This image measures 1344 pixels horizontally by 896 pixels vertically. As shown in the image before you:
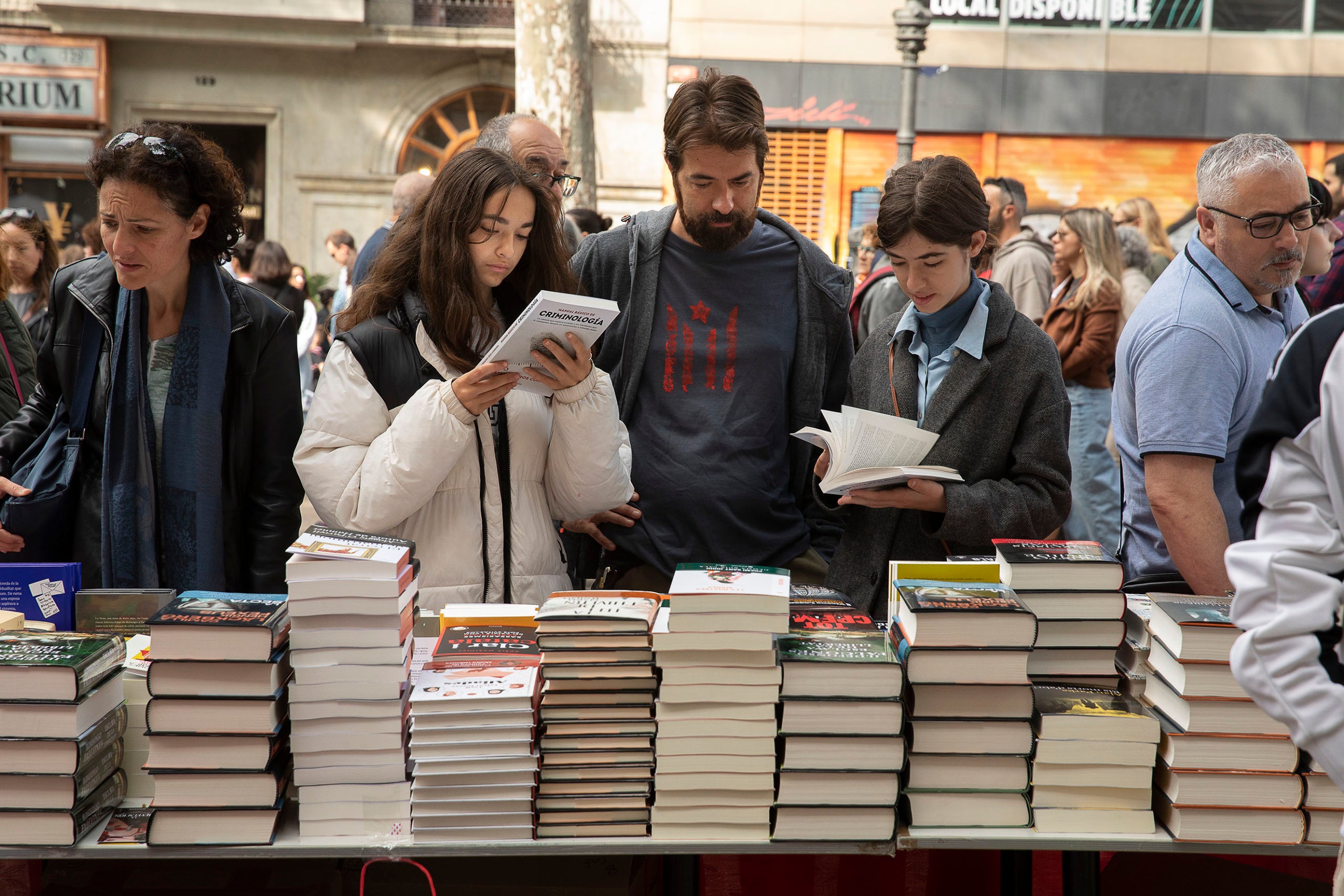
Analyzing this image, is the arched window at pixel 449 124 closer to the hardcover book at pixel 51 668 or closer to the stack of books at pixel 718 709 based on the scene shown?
the hardcover book at pixel 51 668

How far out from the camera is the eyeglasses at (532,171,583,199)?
11.5ft

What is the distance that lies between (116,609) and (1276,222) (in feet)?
9.07

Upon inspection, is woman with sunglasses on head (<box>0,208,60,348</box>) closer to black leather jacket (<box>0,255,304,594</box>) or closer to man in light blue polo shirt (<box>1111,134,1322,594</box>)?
black leather jacket (<box>0,255,304,594</box>)

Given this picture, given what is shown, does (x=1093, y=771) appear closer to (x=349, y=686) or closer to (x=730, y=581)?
(x=730, y=581)

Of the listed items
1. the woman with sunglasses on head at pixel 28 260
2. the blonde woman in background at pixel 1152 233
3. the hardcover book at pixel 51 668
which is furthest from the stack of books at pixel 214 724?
the blonde woman in background at pixel 1152 233

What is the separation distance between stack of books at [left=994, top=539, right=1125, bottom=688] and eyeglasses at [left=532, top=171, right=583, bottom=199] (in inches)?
70.3

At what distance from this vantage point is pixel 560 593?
2227 millimetres

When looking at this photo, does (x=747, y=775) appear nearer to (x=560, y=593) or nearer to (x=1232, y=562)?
(x=560, y=593)

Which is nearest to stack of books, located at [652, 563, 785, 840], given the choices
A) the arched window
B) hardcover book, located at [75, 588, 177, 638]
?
hardcover book, located at [75, 588, 177, 638]

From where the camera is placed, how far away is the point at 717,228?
9.70ft

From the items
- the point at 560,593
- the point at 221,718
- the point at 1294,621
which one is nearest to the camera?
the point at 1294,621

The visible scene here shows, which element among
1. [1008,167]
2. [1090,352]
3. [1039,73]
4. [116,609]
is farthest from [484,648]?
[1039,73]

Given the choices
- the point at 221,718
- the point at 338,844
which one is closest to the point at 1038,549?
the point at 338,844

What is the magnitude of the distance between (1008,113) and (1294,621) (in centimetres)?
1451
